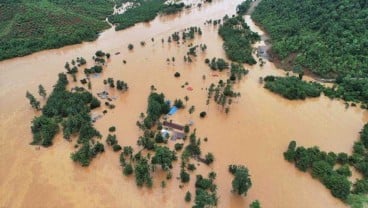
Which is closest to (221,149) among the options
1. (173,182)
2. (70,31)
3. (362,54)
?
(173,182)

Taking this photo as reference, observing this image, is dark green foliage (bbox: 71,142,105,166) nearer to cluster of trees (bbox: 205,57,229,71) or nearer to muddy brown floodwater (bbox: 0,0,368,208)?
muddy brown floodwater (bbox: 0,0,368,208)

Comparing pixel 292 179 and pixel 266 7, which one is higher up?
pixel 266 7

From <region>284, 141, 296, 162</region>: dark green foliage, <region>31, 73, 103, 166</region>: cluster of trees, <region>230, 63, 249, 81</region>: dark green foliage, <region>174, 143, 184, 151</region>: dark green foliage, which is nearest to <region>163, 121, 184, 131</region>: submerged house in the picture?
<region>174, 143, 184, 151</region>: dark green foliage

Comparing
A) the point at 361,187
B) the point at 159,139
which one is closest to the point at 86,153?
the point at 159,139

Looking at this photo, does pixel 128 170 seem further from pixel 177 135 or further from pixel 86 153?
pixel 177 135

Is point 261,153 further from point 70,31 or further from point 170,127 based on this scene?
point 70,31

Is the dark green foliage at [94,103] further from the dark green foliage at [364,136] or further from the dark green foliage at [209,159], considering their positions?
the dark green foliage at [364,136]

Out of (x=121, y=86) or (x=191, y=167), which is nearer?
(x=191, y=167)
